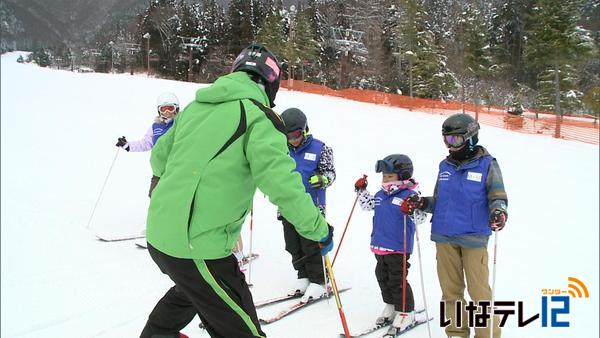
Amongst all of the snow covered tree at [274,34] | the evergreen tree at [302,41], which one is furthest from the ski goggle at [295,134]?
the evergreen tree at [302,41]

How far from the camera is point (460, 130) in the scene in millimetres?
3424

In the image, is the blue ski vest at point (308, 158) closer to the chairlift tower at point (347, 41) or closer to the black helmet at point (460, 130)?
the black helmet at point (460, 130)

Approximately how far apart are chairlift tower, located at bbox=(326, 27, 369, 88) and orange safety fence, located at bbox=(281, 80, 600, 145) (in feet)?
27.6

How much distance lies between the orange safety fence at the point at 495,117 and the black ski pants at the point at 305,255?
21.8 metres

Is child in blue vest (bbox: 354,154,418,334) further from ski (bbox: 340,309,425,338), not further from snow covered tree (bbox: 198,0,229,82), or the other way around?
snow covered tree (bbox: 198,0,229,82)

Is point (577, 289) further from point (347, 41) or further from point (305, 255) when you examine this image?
point (347, 41)

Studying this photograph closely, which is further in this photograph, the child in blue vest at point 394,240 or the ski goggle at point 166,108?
the ski goggle at point 166,108

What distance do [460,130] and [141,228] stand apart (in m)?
5.32

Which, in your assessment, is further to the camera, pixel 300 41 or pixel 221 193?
pixel 300 41

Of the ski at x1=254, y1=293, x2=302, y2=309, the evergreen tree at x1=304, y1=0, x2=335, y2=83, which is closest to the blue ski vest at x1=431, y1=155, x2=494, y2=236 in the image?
the ski at x1=254, y1=293, x2=302, y2=309

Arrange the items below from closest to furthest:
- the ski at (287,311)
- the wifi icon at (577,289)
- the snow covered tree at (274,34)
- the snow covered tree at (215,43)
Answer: the ski at (287,311) → the wifi icon at (577,289) → the snow covered tree at (215,43) → the snow covered tree at (274,34)

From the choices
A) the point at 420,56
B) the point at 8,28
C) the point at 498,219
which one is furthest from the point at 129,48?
the point at 498,219

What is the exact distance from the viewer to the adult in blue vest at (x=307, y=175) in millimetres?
4328

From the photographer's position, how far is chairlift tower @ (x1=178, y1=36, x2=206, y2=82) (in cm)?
2361
